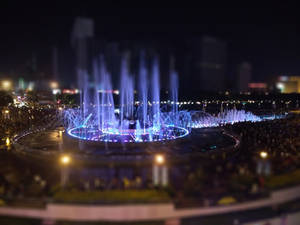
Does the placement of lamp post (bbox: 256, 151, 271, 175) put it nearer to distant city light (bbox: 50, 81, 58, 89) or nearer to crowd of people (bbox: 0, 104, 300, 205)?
crowd of people (bbox: 0, 104, 300, 205)

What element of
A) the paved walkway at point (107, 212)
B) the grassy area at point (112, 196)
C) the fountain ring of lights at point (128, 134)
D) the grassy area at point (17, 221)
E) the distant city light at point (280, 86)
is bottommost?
the grassy area at point (17, 221)

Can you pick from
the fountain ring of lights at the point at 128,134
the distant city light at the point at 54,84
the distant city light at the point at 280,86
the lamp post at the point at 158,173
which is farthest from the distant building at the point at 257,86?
the lamp post at the point at 158,173

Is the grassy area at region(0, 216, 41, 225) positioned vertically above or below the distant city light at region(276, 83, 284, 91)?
below

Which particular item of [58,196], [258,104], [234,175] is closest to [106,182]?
[58,196]

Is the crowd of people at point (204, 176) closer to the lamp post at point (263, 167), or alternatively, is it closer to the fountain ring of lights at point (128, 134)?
the lamp post at point (263, 167)

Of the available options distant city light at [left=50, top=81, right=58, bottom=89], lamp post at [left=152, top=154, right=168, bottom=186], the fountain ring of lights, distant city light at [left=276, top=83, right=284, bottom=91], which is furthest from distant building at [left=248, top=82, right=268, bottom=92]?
lamp post at [left=152, top=154, right=168, bottom=186]

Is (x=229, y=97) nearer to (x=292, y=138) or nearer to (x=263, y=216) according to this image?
(x=292, y=138)

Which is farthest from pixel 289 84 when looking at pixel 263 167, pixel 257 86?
pixel 263 167
